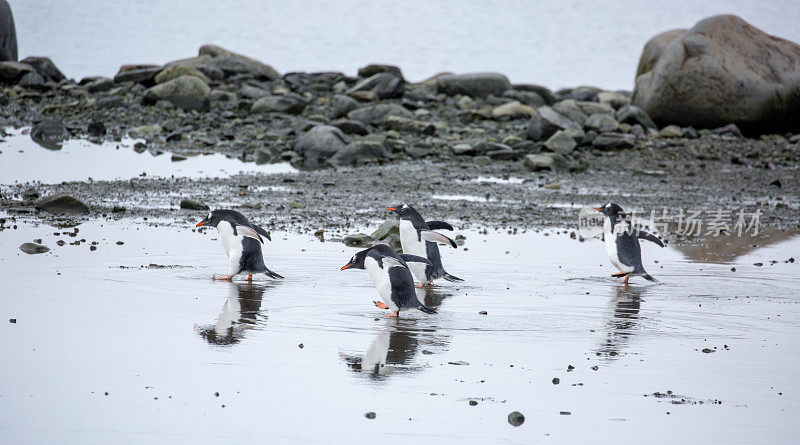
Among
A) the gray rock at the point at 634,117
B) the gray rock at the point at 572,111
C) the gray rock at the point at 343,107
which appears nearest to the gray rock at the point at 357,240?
the gray rock at the point at 572,111

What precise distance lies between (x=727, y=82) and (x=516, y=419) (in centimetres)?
1769

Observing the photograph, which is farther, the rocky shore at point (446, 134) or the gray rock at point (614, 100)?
the gray rock at point (614, 100)

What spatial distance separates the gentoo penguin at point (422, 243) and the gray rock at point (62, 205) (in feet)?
14.6

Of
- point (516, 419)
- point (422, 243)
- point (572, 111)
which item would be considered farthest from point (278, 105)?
point (516, 419)

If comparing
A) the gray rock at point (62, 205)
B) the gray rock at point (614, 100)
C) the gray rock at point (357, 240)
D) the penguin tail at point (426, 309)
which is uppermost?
the gray rock at point (614, 100)

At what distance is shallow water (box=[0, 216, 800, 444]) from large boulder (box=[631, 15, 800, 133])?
12.1 meters

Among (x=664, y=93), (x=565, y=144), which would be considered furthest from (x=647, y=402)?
(x=664, y=93)

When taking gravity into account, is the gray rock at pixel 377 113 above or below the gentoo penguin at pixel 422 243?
above

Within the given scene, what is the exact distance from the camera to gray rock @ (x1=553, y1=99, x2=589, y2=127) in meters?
20.4

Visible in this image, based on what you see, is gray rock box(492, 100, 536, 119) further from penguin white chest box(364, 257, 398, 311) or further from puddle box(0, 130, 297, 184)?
penguin white chest box(364, 257, 398, 311)

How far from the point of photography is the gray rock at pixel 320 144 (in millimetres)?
17234

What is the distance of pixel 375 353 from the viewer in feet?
19.1

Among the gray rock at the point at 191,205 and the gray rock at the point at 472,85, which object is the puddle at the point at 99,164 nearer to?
the gray rock at the point at 191,205

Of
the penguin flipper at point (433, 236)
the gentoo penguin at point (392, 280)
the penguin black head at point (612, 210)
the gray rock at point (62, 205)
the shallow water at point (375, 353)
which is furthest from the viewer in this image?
the gray rock at point (62, 205)
